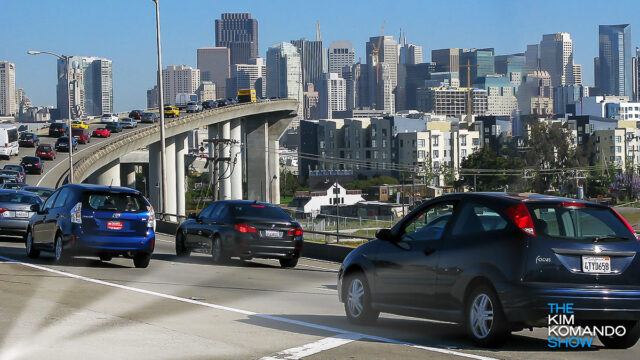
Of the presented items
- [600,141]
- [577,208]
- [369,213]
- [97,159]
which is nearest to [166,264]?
[577,208]

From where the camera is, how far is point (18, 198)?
1033 inches

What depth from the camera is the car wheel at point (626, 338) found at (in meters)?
10.0

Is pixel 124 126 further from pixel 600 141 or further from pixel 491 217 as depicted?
pixel 491 217

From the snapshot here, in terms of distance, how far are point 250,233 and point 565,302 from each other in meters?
12.6

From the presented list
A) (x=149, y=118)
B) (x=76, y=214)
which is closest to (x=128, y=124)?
(x=149, y=118)

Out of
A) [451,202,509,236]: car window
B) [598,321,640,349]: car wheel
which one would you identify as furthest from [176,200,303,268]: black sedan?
[598,321,640,349]: car wheel

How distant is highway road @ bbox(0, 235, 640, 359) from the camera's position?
9672 mm

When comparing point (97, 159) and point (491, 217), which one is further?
point (97, 159)

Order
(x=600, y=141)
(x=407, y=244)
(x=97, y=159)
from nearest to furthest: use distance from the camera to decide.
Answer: (x=407, y=244) → (x=97, y=159) → (x=600, y=141)

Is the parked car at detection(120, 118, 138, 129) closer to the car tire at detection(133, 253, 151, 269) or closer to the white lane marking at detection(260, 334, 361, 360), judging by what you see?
the car tire at detection(133, 253, 151, 269)

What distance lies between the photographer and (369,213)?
117 m

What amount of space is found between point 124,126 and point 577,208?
110m

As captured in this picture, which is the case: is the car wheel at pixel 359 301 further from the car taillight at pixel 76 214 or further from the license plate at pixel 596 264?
the car taillight at pixel 76 214

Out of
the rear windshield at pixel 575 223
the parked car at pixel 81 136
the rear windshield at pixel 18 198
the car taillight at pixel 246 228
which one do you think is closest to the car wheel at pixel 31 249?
the car taillight at pixel 246 228
